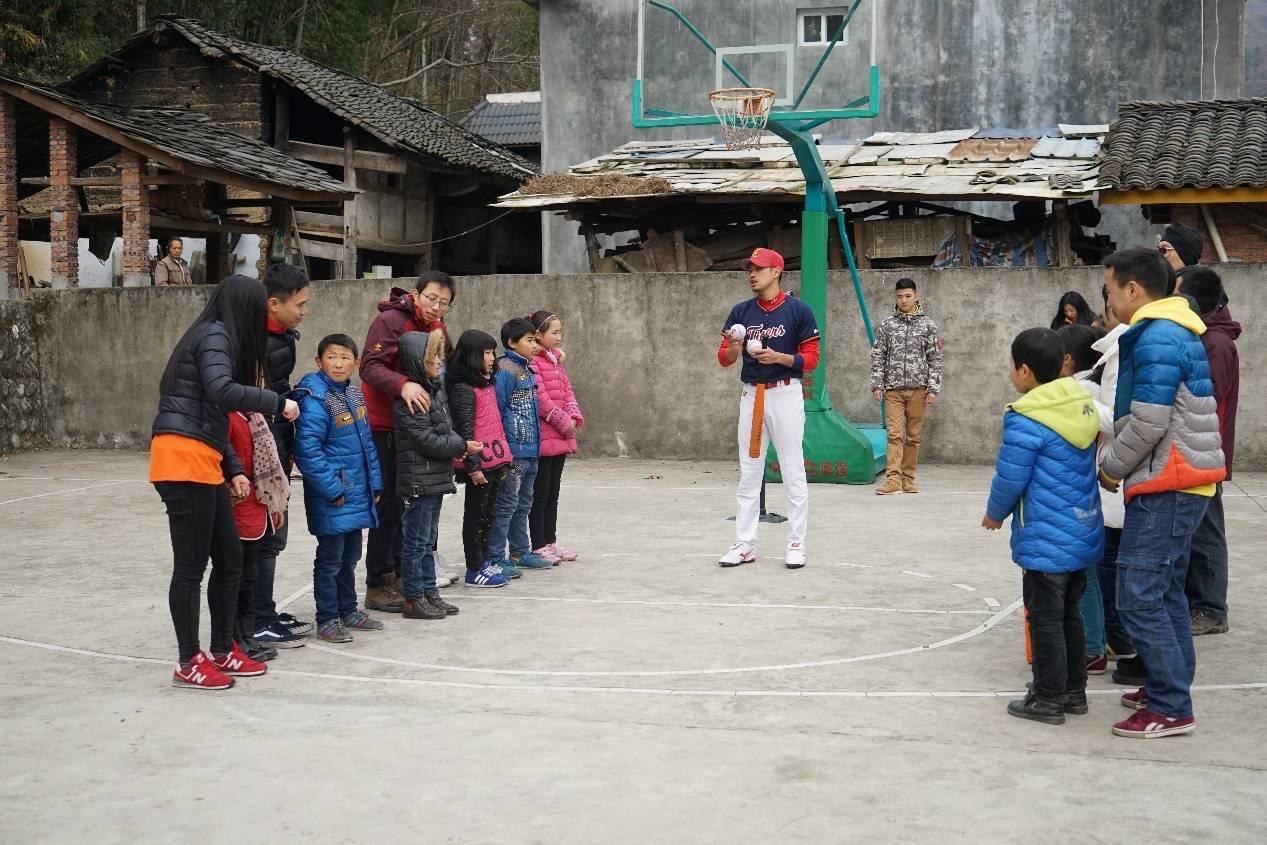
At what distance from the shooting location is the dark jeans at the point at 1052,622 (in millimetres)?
5266

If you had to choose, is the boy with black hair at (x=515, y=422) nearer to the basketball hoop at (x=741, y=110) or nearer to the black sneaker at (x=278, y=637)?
the black sneaker at (x=278, y=637)

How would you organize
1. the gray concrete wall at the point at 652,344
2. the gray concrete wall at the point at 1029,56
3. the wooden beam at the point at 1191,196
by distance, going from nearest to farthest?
the gray concrete wall at the point at 652,344 < the wooden beam at the point at 1191,196 < the gray concrete wall at the point at 1029,56

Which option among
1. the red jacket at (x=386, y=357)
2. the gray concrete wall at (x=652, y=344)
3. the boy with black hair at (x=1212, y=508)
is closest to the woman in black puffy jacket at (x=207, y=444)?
the red jacket at (x=386, y=357)

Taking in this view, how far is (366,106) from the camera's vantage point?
25766mm

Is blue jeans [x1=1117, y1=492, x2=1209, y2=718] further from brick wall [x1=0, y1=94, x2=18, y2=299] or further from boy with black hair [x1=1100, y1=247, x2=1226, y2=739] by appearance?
brick wall [x1=0, y1=94, x2=18, y2=299]

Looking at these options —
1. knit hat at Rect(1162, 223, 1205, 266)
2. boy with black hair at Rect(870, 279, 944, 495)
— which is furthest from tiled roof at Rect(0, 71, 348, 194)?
knit hat at Rect(1162, 223, 1205, 266)

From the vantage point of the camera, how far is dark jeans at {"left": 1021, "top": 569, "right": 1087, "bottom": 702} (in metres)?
5.27

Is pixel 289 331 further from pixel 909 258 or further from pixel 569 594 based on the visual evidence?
pixel 909 258

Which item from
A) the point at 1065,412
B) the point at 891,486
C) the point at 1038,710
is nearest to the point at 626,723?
the point at 1038,710

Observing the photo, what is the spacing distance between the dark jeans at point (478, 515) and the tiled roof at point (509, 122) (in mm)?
27853

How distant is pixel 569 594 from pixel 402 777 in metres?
3.21

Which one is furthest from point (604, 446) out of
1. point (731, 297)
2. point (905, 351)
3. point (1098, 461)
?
point (1098, 461)

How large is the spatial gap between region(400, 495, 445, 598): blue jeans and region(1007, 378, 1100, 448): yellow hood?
10.1 feet

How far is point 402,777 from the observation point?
15.1 ft
